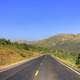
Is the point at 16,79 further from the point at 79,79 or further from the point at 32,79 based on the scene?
the point at 79,79

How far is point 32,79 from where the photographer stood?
69.5 feet

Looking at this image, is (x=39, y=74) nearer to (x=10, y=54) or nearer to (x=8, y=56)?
Answer: (x=8, y=56)

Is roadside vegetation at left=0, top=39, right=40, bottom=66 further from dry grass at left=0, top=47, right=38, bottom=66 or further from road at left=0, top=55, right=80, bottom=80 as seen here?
road at left=0, top=55, right=80, bottom=80

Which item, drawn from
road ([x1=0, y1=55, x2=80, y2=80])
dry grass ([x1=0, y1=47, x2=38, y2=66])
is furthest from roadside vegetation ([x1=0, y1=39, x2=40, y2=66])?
road ([x1=0, y1=55, x2=80, y2=80])

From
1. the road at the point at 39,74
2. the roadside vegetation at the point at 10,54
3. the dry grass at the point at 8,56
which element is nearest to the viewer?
the road at the point at 39,74

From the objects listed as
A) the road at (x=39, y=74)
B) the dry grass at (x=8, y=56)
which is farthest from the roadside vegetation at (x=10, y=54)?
the road at (x=39, y=74)

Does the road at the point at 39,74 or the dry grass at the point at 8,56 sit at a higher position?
the dry grass at the point at 8,56

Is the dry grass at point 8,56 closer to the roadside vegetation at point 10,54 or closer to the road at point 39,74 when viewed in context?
the roadside vegetation at point 10,54

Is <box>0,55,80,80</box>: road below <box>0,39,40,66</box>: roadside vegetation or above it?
below

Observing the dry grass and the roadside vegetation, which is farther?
the roadside vegetation

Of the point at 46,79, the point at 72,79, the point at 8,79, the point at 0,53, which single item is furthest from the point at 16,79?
the point at 0,53

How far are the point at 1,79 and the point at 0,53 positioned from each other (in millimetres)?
38135

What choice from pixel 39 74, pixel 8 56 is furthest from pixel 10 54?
pixel 39 74

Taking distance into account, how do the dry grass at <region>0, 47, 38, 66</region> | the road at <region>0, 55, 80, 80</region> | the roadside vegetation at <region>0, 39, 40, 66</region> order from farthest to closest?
the roadside vegetation at <region>0, 39, 40, 66</region> → the dry grass at <region>0, 47, 38, 66</region> → the road at <region>0, 55, 80, 80</region>
